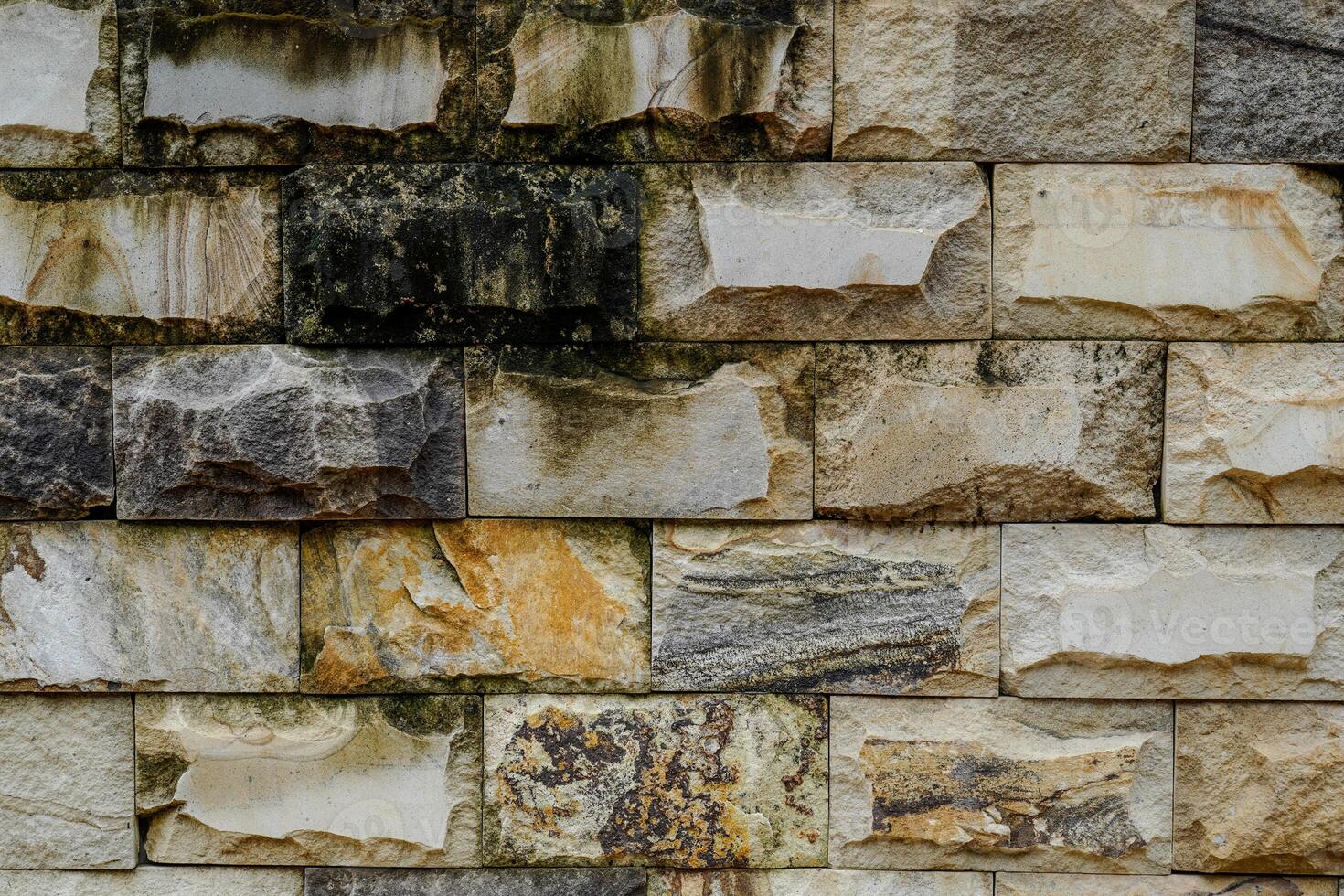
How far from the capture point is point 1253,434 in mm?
2006

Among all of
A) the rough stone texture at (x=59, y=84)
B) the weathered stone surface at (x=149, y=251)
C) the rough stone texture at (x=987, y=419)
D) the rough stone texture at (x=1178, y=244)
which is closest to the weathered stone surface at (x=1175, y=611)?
the rough stone texture at (x=987, y=419)

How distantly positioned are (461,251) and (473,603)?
0.80 m

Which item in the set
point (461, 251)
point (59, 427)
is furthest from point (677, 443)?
Answer: point (59, 427)

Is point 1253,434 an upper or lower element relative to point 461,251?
lower

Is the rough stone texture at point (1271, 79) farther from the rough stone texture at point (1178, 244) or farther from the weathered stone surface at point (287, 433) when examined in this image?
the weathered stone surface at point (287, 433)

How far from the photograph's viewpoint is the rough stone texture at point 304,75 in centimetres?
198

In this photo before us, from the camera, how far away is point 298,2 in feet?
6.59

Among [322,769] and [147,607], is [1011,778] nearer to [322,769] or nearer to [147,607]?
[322,769]

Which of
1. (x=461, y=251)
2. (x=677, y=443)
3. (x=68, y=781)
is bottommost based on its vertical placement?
(x=68, y=781)

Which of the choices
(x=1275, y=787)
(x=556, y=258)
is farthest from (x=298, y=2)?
(x=1275, y=787)

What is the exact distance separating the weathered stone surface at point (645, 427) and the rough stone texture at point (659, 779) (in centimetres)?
48

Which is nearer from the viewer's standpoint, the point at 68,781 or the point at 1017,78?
the point at 1017,78

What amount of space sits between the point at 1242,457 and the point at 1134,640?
47 cm

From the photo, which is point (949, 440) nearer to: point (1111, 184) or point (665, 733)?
point (1111, 184)
